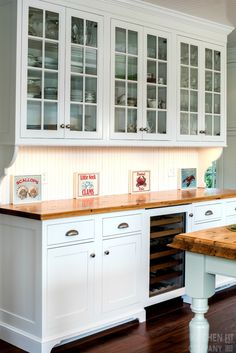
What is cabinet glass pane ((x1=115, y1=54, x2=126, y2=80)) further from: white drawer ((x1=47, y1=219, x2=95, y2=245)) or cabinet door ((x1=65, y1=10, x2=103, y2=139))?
white drawer ((x1=47, y1=219, x2=95, y2=245))

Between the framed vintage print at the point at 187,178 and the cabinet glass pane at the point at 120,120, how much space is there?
1.10 meters

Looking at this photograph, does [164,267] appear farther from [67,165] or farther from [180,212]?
[67,165]

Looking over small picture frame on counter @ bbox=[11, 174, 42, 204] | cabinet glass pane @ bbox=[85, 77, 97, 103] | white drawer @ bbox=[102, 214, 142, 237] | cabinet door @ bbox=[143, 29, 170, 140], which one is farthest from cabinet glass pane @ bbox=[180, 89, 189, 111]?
small picture frame on counter @ bbox=[11, 174, 42, 204]

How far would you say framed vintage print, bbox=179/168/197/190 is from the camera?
15.6ft

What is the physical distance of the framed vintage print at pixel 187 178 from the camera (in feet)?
15.6

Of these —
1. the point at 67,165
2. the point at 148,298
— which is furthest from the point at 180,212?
the point at 67,165

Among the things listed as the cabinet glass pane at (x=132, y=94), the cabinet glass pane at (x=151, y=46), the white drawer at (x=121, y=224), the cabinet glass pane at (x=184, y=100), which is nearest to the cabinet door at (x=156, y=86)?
the cabinet glass pane at (x=151, y=46)

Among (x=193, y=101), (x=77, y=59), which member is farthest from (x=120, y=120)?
(x=193, y=101)

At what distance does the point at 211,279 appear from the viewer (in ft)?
8.07

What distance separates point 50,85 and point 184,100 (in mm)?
1468

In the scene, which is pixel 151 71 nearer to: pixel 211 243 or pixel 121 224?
pixel 121 224

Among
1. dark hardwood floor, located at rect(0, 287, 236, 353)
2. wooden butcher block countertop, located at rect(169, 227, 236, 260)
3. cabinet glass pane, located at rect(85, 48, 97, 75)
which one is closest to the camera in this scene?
wooden butcher block countertop, located at rect(169, 227, 236, 260)

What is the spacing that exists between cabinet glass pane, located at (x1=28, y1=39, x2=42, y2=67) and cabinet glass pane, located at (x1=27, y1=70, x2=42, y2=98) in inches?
2.2

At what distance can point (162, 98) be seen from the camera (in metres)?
4.20
